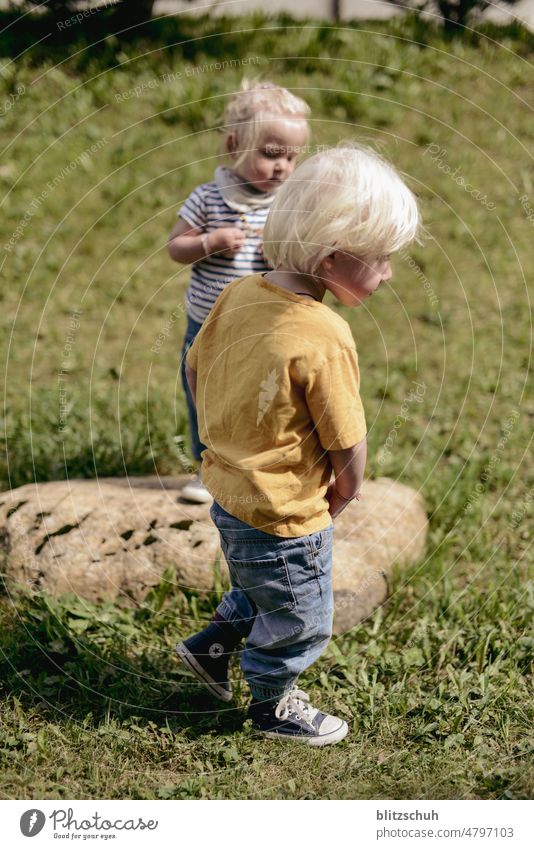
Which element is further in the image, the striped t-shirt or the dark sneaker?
the striped t-shirt

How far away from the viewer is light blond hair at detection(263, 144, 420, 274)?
2.30 m

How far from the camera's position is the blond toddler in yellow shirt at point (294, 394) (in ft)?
7.68

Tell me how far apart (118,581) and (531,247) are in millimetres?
4120

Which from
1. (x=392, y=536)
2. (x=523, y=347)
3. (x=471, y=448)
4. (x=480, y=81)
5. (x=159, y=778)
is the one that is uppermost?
(x=480, y=81)

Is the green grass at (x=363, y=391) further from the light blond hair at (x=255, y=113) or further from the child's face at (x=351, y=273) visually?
the light blond hair at (x=255, y=113)

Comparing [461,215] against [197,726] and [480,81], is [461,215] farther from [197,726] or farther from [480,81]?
[197,726]

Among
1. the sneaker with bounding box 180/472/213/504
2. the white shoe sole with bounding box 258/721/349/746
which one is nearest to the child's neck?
the white shoe sole with bounding box 258/721/349/746

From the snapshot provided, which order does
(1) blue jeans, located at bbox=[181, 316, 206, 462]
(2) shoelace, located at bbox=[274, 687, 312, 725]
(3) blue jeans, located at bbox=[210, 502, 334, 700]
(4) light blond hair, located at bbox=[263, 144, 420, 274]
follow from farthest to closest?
(1) blue jeans, located at bbox=[181, 316, 206, 462], (2) shoelace, located at bbox=[274, 687, 312, 725], (3) blue jeans, located at bbox=[210, 502, 334, 700], (4) light blond hair, located at bbox=[263, 144, 420, 274]

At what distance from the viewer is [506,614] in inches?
136

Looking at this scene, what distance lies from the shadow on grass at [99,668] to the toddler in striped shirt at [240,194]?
3.07 feet

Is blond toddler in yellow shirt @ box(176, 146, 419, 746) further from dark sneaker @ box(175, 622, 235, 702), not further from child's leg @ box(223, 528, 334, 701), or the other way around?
dark sneaker @ box(175, 622, 235, 702)

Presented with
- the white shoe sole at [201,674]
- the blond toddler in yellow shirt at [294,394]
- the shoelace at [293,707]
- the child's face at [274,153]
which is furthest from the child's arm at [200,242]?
the shoelace at [293,707]

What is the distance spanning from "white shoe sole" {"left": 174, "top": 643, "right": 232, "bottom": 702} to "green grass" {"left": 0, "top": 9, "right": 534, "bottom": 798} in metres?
0.06
